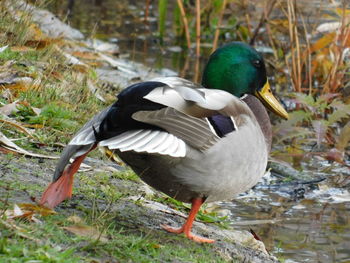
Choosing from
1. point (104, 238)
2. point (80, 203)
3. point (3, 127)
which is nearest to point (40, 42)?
point (3, 127)

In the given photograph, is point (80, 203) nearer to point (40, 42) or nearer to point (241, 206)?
point (241, 206)

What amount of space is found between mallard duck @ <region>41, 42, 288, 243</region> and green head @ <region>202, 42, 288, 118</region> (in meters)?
0.49

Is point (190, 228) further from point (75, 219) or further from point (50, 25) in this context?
point (50, 25)

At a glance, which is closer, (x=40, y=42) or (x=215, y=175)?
(x=215, y=175)

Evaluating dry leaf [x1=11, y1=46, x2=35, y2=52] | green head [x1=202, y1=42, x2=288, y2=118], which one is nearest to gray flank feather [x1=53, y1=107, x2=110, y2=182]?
green head [x1=202, y1=42, x2=288, y2=118]

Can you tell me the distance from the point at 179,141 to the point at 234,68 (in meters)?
1.08

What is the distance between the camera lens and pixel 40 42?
6777 millimetres

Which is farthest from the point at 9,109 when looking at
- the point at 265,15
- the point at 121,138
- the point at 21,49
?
the point at 265,15

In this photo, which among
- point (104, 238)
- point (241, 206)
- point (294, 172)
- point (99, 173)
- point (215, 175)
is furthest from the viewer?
point (294, 172)

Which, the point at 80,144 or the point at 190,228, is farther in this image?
the point at 190,228

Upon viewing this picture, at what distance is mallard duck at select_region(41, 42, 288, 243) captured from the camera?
137 inches

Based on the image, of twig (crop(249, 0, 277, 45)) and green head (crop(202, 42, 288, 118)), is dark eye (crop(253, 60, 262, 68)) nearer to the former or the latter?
green head (crop(202, 42, 288, 118))

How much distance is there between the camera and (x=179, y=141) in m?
3.51

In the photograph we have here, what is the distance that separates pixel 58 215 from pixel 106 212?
9.8 inches
